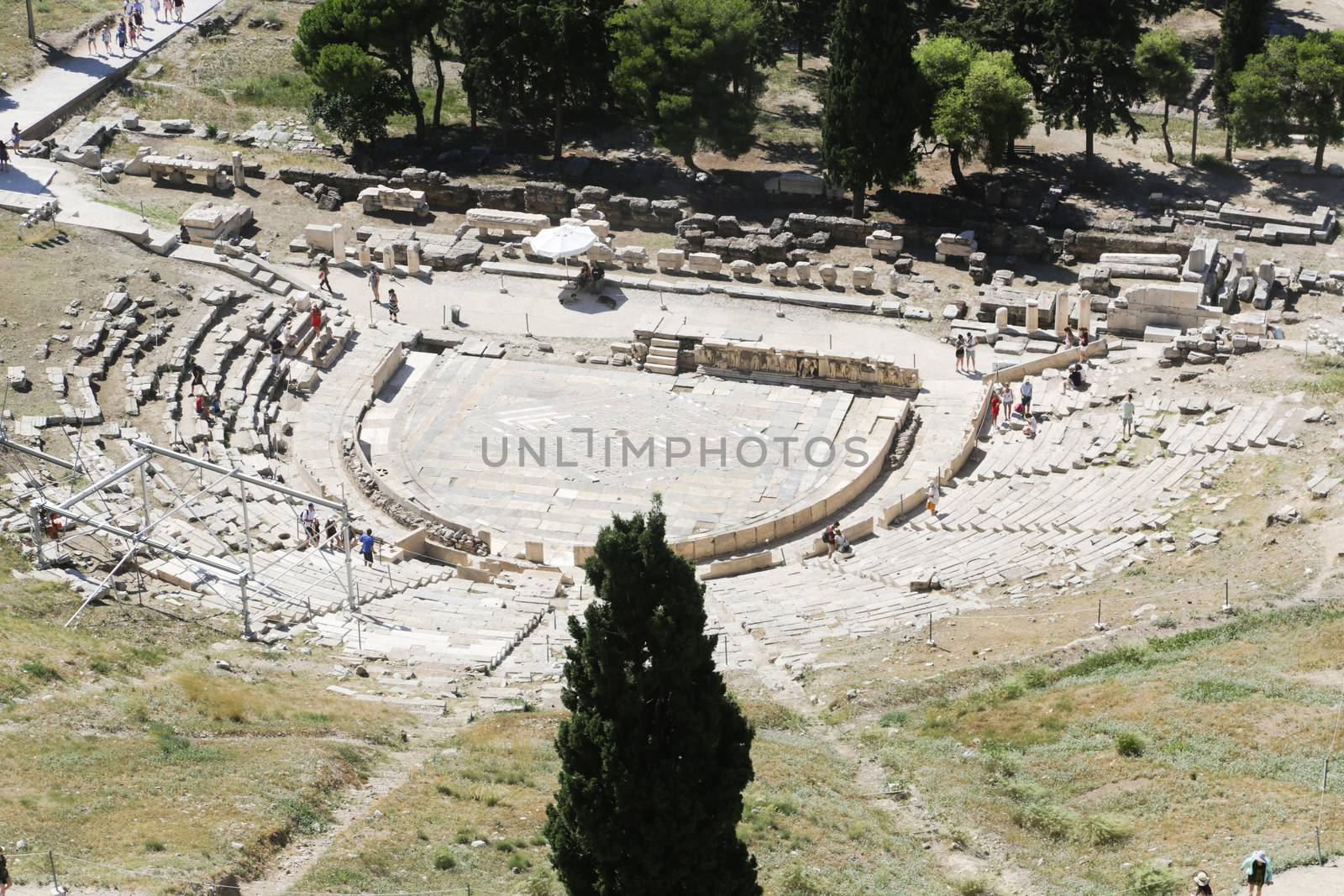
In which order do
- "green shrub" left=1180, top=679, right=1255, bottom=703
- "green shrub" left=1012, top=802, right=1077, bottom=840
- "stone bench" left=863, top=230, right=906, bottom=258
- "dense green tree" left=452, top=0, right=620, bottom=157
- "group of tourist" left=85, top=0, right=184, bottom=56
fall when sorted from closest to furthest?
"green shrub" left=1012, top=802, right=1077, bottom=840, "green shrub" left=1180, top=679, right=1255, bottom=703, "stone bench" left=863, top=230, right=906, bottom=258, "dense green tree" left=452, top=0, right=620, bottom=157, "group of tourist" left=85, top=0, right=184, bottom=56

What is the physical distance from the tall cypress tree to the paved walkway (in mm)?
52353

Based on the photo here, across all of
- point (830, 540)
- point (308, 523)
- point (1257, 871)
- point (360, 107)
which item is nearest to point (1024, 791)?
point (1257, 871)

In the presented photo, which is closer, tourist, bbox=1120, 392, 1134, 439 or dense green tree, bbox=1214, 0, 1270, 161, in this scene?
tourist, bbox=1120, 392, 1134, 439

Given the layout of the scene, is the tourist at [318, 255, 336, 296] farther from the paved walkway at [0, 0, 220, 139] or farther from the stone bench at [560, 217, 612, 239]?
the paved walkway at [0, 0, 220, 139]

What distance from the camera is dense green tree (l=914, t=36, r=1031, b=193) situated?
71688 mm

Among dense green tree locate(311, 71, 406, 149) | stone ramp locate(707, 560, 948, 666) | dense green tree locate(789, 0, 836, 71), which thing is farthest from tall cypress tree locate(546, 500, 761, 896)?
dense green tree locate(789, 0, 836, 71)

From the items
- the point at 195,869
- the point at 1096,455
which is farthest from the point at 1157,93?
the point at 195,869

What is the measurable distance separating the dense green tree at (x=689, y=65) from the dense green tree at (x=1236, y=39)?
2090 centimetres

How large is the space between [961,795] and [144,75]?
5879 cm

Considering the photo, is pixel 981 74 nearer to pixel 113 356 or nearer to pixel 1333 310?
pixel 1333 310

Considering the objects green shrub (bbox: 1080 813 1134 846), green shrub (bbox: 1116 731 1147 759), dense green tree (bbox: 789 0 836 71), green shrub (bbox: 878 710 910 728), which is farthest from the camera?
dense green tree (bbox: 789 0 836 71)

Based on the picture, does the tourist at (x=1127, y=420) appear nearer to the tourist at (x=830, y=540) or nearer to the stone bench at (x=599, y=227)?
the tourist at (x=830, y=540)

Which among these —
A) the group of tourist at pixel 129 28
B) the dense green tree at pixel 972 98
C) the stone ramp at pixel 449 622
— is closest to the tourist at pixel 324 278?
the stone ramp at pixel 449 622

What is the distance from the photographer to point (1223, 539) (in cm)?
4697
